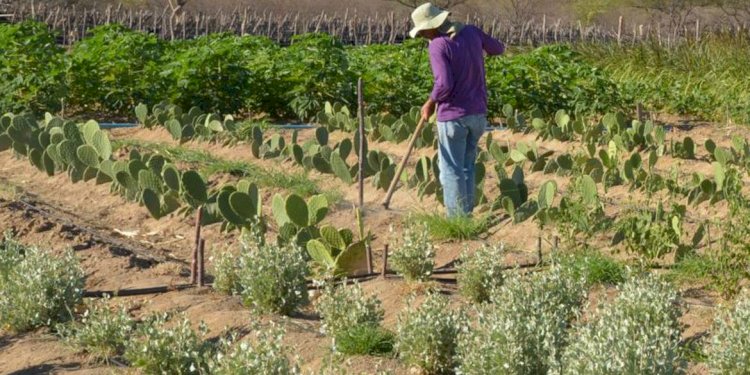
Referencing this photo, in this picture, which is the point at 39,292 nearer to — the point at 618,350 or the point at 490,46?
the point at 618,350

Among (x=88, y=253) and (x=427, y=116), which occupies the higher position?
(x=427, y=116)

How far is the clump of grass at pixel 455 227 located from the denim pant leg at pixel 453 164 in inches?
7.8

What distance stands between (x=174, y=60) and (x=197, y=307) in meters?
9.75

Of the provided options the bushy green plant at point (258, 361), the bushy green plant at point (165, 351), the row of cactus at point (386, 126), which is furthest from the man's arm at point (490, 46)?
the bushy green plant at point (258, 361)

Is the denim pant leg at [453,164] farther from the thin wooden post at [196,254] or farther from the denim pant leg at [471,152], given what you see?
the thin wooden post at [196,254]

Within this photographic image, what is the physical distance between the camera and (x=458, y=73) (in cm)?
852

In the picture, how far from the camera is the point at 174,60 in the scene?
15930mm

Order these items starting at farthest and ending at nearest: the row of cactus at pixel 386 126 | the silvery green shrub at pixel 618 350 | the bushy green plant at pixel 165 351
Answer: the row of cactus at pixel 386 126
the bushy green plant at pixel 165 351
the silvery green shrub at pixel 618 350

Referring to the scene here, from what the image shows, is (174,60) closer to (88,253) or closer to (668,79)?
(668,79)

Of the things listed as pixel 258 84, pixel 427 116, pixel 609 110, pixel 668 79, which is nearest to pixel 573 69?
pixel 609 110

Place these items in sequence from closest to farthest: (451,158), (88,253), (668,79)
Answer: (88,253) → (451,158) → (668,79)

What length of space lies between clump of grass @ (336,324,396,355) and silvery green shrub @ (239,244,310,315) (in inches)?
24.4

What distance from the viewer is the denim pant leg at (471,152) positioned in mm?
8617

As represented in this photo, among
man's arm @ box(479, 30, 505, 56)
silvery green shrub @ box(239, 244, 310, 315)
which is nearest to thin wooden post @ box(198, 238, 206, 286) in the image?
silvery green shrub @ box(239, 244, 310, 315)
